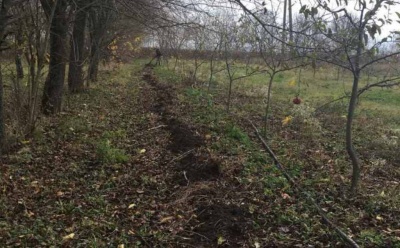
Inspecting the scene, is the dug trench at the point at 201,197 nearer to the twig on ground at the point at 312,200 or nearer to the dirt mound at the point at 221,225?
the dirt mound at the point at 221,225

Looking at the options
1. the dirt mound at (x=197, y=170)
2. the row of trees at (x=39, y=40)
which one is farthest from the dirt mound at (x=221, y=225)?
the row of trees at (x=39, y=40)

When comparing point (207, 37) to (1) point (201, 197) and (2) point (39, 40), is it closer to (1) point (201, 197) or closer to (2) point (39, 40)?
(2) point (39, 40)

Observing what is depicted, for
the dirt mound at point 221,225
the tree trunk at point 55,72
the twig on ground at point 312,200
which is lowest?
the dirt mound at point 221,225

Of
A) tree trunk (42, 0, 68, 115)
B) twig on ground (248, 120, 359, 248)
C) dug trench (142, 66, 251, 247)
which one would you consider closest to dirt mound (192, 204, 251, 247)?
dug trench (142, 66, 251, 247)

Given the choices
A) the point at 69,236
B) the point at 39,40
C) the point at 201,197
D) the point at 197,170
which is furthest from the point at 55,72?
the point at 69,236

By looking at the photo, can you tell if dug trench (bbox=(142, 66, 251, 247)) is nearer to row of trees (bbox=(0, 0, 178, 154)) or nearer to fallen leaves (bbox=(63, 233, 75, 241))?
fallen leaves (bbox=(63, 233, 75, 241))

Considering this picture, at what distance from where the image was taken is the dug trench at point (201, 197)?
177 inches

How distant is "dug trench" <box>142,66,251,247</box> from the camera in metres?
4.49

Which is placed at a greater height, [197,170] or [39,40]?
[39,40]

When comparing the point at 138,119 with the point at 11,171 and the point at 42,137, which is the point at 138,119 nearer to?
the point at 42,137

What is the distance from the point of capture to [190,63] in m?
29.5

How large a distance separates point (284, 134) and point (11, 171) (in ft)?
18.5

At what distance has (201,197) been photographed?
17.7ft

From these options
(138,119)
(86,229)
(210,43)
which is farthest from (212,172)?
(210,43)
